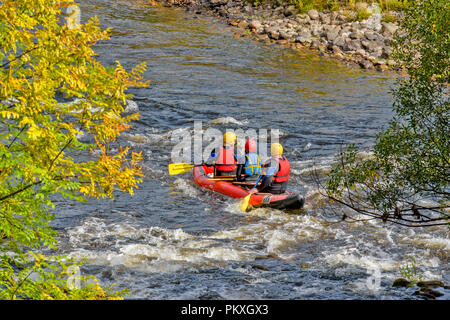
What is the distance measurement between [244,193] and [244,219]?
0.99m

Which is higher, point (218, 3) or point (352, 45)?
point (218, 3)

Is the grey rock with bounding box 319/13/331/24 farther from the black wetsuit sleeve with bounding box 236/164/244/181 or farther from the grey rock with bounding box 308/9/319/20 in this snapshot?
the black wetsuit sleeve with bounding box 236/164/244/181

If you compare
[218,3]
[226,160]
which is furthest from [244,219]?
[218,3]

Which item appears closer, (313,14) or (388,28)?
(388,28)

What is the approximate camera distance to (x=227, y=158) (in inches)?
561

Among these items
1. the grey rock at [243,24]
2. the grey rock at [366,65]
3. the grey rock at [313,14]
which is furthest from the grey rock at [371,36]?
the grey rock at [243,24]

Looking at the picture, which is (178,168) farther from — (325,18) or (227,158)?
(325,18)

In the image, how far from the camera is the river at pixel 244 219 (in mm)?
9695

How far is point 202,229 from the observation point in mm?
12078

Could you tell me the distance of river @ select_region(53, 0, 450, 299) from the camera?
31.8 feet

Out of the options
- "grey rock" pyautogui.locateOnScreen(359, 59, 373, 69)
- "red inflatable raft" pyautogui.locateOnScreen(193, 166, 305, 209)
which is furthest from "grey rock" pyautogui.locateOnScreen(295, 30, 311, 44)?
"red inflatable raft" pyautogui.locateOnScreen(193, 166, 305, 209)

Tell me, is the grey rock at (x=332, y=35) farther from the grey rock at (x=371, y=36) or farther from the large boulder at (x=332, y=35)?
the grey rock at (x=371, y=36)

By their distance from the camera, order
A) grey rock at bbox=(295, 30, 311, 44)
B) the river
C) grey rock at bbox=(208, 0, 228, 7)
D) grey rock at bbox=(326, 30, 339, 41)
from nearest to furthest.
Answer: the river
grey rock at bbox=(326, 30, 339, 41)
grey rock at bbox=(295, 30, 311, 44)
grey rock at bbox=(208, 0, 228, 7)

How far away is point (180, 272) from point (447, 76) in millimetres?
5200
